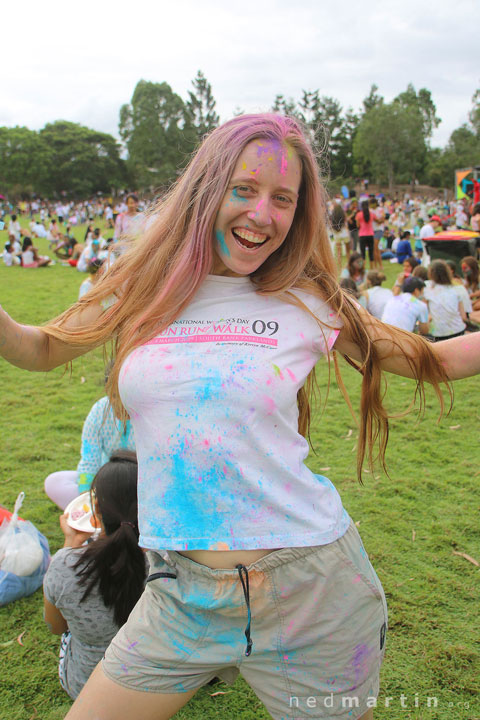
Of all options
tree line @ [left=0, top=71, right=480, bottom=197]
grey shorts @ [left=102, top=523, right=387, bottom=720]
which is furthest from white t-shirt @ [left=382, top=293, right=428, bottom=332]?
tree line @ [left=0, top=71, right=480, bottom=197]

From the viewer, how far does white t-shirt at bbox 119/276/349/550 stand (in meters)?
1.63

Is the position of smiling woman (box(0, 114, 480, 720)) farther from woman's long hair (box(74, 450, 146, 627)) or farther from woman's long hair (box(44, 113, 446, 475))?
woman's long hair (box(74, 450, 146, 627))

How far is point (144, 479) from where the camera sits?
1737 millimetres

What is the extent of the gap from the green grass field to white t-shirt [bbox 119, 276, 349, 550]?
1403mm

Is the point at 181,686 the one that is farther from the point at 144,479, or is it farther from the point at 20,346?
the point at 20,346

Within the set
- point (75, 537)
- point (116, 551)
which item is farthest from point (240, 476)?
point (75, 537)

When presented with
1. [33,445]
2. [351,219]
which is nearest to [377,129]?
[351,219]

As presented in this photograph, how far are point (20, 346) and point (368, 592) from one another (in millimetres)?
1336

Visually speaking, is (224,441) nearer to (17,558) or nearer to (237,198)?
(237,198)

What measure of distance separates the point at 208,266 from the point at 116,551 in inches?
55.8

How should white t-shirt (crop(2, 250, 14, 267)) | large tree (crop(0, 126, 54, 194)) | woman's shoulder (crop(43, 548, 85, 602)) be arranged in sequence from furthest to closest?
large tree (crop(0, 126, 54, 194)), white t-shirt (crop(2, 250, 14, 267)), woman's shoulder (crop(43, 548, 85, 602))

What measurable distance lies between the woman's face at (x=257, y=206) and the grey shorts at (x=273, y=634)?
0.93 m

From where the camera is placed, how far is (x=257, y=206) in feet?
6.08

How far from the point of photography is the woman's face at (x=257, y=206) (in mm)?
1844
